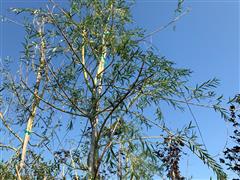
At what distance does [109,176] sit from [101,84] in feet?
4.49

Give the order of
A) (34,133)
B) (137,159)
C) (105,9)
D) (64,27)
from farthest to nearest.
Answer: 1. (34,133)
2. (105,9)
3. (64,27)
4. (137,159)

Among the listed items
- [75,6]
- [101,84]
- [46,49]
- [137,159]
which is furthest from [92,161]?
[75,6]

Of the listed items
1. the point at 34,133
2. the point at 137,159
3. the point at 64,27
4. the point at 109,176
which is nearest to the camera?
the point at 137,159

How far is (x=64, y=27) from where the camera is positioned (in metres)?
3.69

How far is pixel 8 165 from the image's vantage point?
197 inches

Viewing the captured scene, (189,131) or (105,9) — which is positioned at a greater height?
(105,9)

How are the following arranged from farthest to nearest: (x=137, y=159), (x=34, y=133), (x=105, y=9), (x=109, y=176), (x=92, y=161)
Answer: (x=34, y=133)
(x=109, y=176)
(x=105, y=9)
(x=137, y=159)
(x=92, y=161)

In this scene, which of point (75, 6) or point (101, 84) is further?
point (75, 6)

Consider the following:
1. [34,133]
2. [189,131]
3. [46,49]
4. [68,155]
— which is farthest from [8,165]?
[189,131]

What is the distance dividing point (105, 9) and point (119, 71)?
3.33 feet

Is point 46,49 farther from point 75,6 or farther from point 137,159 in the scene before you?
point 137,159

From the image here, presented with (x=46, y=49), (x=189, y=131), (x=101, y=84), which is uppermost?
(x=46, y=49)

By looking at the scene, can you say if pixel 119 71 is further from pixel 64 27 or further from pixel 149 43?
pixel 64 27

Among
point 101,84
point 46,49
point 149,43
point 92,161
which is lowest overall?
point 92,161
